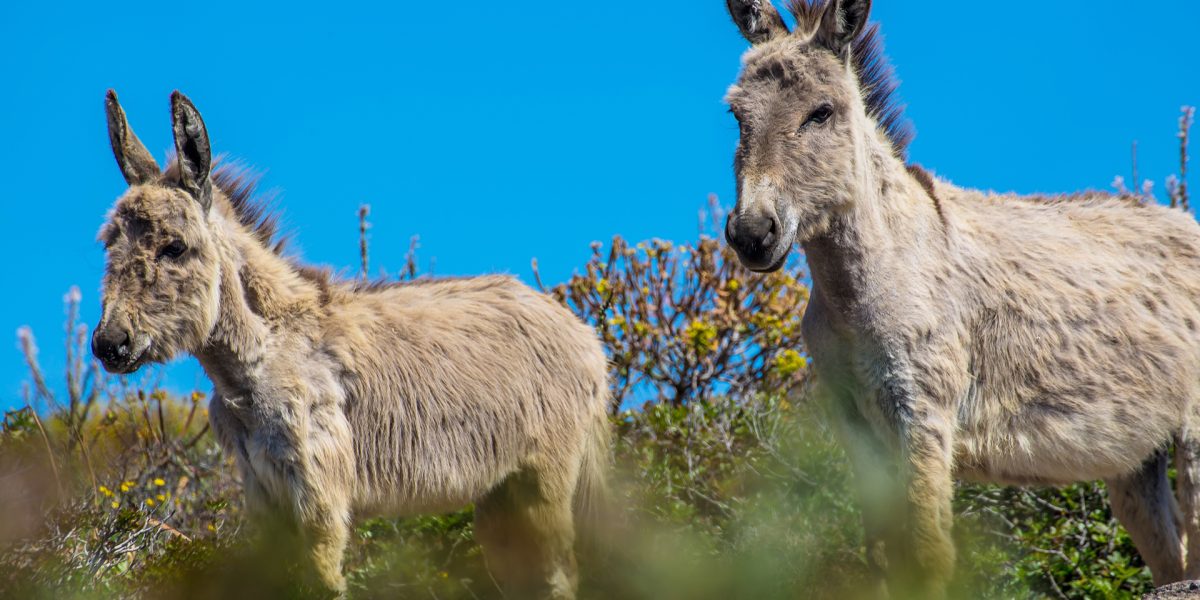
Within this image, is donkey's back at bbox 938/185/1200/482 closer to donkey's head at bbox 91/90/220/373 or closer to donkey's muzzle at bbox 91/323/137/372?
donkey's head at bbox 91/90/220/373

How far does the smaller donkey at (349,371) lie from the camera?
212 inches

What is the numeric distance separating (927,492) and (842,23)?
1.86 meters

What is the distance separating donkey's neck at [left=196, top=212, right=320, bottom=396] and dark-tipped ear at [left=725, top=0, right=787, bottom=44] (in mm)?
2314

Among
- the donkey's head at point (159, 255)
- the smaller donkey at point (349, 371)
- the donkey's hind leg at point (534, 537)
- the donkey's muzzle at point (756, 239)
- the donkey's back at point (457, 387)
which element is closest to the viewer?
the donkey's muzzle at point (756, 239)

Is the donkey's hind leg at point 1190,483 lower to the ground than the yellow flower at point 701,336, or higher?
lower

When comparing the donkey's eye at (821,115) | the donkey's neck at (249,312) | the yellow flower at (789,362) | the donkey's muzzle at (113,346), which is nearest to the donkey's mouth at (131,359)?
the donkey's muzzle at (113,346)

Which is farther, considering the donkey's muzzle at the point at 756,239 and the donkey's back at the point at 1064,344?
the donkey's back at the point at 1064,344

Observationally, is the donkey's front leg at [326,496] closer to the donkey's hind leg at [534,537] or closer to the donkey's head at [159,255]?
the donkey's head at [159,255]

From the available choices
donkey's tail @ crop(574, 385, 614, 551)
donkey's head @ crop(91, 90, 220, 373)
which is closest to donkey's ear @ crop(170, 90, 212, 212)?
donkey's head @ crop(91, 90, 220, 373)

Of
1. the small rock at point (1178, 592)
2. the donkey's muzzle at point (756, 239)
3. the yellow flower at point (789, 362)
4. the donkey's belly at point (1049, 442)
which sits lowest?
the small rock at point (1178, 592)

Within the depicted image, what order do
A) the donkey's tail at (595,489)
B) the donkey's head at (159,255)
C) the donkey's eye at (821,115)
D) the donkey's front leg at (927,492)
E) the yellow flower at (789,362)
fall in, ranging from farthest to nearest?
the yellow flower at (789,362) → the donkey's tail at (595,489) → the donkey's head at (159,255) → the donkey's eye at (821,115) → the donkey's front leg at (927,492)

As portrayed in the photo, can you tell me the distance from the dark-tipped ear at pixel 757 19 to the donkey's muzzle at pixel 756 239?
1.04m

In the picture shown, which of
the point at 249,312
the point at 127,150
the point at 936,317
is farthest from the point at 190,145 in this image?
the point at 936,317

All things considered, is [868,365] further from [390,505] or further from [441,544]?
[441,544]
